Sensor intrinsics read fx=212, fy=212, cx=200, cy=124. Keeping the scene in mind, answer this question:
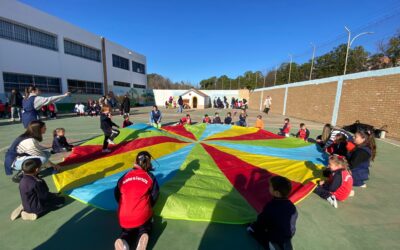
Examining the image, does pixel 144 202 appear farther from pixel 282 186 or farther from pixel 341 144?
pixel 341 144

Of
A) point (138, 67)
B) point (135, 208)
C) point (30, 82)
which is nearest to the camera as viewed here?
point (135, 208)

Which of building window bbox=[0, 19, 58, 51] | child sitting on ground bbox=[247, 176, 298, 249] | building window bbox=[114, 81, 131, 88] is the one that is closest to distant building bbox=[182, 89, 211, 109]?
building window bbox=[114, 81, 131, 88]

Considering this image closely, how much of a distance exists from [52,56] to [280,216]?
19.9m

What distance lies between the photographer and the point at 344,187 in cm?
285

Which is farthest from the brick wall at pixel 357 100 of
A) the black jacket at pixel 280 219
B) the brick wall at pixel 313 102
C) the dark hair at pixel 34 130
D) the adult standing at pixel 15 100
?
the adult standing at pixel 15 100

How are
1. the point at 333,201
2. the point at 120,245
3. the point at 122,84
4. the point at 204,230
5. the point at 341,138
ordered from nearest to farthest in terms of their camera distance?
1. the point at 120,245
2. the point at 204,230
3. the point at 333,201
4. the point at 341,138
5. the point at 122,84

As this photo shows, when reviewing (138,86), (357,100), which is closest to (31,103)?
(357,100)

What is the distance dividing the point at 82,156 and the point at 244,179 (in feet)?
10.7

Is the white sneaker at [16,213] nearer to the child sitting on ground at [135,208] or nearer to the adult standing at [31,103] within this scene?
the child sitting on ground at [135,208]

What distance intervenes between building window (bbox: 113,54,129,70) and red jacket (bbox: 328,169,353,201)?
84.3 feet

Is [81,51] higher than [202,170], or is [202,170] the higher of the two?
[81,51]

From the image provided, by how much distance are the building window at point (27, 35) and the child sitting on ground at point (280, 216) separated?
1794 centimetres

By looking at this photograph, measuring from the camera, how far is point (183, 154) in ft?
14.4

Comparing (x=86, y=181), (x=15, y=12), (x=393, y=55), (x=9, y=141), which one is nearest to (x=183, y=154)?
(x=86, y=181)
